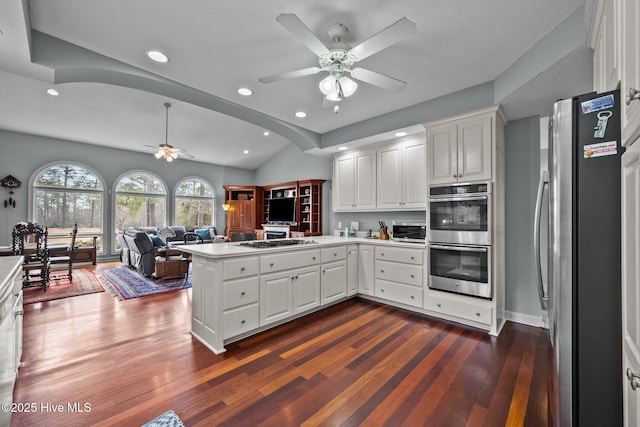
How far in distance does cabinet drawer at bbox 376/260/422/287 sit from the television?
3511 mm

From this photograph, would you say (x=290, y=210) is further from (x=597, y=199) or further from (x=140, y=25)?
(x=597, y=199)

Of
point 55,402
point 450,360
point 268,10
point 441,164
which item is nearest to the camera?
point 55,402

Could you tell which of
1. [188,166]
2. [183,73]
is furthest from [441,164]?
[188,166]

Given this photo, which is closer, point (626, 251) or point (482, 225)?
point (626, 251)

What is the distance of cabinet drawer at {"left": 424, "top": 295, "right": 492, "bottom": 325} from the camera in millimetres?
2988

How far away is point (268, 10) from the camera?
6.54 ft

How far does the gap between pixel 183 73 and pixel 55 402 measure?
292 centimetres

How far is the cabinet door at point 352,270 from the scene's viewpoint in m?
3.95

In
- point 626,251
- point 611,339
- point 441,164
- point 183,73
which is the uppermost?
point 183,73

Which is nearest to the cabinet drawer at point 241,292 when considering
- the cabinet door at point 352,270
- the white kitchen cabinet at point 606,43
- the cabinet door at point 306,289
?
the cabinet door at point 306,289

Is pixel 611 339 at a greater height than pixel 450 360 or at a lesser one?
greater

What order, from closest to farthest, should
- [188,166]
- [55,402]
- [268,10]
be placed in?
[55,402] < [268,10] < [188,166]

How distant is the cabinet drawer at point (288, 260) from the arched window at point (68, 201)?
6663 millimetres

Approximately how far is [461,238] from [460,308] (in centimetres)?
Result: 81
